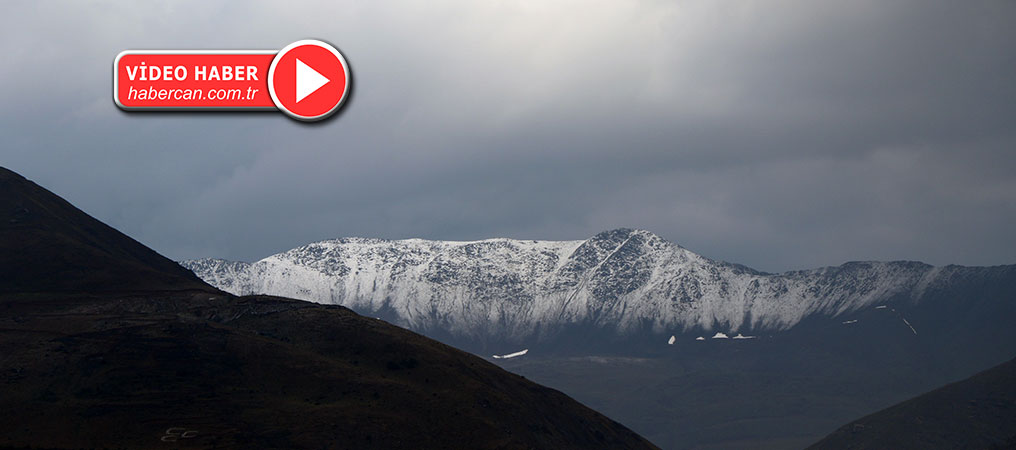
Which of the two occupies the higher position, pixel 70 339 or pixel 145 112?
pixel 145 112

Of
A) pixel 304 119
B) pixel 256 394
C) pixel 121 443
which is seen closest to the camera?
pixel 304 119

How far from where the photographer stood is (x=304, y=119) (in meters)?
98.8

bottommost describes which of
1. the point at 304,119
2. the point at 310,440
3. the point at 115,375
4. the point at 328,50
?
the point at 310,440

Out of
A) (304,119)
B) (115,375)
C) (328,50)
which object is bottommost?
(115,375)

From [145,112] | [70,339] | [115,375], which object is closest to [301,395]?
[115,375]

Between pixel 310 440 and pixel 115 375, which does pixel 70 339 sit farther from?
pixel 310 440

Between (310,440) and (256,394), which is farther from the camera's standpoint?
(256,394)

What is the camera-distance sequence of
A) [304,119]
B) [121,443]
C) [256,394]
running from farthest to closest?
[256,394] → [121,443] → [304,119]

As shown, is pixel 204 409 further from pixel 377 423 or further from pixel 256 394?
pixel 377 423

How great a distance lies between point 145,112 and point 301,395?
10468cm

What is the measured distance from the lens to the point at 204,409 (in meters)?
183

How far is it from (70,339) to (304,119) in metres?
124

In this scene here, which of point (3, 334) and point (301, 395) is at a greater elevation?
point (3, 334)

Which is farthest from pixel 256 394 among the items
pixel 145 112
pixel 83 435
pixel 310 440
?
pixel 145 112
